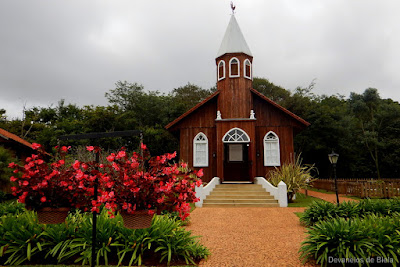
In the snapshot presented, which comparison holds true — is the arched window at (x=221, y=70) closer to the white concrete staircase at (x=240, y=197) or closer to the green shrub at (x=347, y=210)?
the white concrete staircase at (x=240, y=197)

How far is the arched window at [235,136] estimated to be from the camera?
14008 mm

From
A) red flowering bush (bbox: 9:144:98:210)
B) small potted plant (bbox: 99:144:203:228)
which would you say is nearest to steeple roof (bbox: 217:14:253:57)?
small potted plant (bbox: 99:144:203:228)

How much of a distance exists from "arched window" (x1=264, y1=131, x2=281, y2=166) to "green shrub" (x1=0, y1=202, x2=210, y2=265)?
35.2 feet

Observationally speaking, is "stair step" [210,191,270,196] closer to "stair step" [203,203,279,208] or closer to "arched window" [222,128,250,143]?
"stair step" [203,203,279,208]

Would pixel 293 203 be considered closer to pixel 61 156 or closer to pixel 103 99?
pixel 61 156

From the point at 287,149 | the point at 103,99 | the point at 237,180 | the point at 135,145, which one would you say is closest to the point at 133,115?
the point at 135,145

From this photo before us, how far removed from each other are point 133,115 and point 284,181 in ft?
59.6

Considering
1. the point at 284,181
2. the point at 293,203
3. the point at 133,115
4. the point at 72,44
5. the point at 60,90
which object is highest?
the point at 60,90

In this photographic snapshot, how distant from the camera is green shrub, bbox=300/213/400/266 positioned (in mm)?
3957

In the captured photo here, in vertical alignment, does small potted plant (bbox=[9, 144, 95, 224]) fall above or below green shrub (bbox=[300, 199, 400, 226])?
above

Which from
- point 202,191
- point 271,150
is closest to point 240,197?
point 202,191

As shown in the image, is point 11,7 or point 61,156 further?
point 11,7

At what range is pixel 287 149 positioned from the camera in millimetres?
14594

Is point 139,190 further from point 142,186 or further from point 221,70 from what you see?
point 221,70
